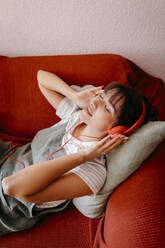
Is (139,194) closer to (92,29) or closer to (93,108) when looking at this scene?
(93,108)

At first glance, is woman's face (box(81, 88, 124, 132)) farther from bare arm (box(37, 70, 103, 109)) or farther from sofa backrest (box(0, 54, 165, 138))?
sofa backrest (box(0, 54, 165, 138))

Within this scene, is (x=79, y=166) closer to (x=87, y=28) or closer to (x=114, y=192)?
(x=114, y=192)

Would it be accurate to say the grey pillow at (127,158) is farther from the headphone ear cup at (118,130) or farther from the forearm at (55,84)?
the forearm at (55,84)

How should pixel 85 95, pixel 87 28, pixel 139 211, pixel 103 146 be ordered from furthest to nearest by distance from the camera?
pixel 87 28
pixel 85 95
pixel 103 146
pixel 139 211

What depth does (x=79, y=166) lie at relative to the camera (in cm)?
89

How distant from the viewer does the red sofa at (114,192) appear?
28.6 inches

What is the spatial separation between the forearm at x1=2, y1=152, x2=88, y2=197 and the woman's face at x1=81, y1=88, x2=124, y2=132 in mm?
208

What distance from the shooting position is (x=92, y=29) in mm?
1205

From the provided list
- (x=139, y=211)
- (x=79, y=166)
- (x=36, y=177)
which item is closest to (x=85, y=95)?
(x=79, y=166)

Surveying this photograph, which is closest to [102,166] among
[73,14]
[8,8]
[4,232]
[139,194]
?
[139,194]

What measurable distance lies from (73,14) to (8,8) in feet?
1.39

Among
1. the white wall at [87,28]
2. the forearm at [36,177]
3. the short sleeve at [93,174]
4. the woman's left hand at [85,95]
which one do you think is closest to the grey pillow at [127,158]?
the short sleeve at [93,174]

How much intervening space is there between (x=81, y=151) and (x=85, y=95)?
0.36 m

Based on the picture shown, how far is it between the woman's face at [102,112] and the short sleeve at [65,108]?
0.60 ft
